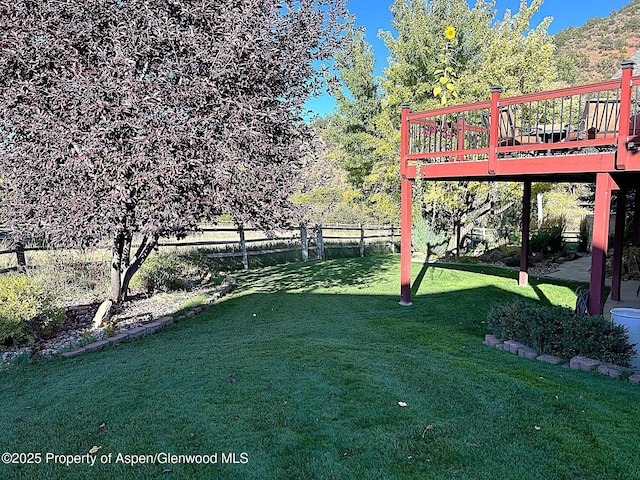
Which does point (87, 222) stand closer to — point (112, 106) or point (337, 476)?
point (112, 106)

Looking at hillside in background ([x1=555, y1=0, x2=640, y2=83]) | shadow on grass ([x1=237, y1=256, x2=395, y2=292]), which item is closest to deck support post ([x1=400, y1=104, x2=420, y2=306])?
shadow on grass ([x1=237, y1=256, x2=395, y2=292])

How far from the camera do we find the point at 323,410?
9.25ft

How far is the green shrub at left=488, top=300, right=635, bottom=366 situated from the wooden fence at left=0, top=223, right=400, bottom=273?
348 centimetres

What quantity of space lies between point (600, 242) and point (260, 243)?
11.1 m

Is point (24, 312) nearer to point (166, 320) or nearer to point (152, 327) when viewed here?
point (152, 327)

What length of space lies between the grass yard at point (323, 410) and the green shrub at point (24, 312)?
2.69 ft

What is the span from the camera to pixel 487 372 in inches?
144

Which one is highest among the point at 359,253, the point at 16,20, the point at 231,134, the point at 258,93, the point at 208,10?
the point at 208,10

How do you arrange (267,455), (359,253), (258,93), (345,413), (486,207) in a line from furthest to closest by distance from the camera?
1. (359,253)
2. (486,207)
3. (258,93)
4. (345,413)
5. (267,455)

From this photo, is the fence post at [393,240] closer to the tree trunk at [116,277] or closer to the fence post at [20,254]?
the tree trunk at [116,277]

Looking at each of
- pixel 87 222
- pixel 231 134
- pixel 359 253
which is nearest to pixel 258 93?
pixel 231 134

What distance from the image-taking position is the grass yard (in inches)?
88.7

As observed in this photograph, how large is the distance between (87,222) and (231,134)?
1958 mm

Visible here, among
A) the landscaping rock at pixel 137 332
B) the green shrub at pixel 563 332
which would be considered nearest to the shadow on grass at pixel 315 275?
the landscaping rock at pixel 137 332
